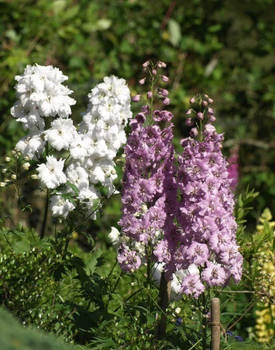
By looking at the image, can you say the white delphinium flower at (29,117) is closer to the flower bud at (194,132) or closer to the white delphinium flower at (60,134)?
the white delphinium flower at (60,134)

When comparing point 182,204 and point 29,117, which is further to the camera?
point 29,117

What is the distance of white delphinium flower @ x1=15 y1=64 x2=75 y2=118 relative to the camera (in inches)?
116

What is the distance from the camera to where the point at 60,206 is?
3.06m

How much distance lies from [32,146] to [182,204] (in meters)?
0.90

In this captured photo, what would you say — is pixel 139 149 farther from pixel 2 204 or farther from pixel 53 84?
pixel 2 204

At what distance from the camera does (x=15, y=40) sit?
598cm

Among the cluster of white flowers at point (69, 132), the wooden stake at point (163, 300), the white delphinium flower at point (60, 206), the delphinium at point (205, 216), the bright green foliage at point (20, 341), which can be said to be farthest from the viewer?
the white delphinium flower at point (60, 206)

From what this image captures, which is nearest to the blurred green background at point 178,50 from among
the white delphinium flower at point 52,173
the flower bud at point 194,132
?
the white delphinium flower at point 52,173

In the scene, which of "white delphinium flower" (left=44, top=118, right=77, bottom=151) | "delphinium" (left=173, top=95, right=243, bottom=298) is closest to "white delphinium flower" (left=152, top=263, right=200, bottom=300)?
"delphinium" (left=173, top=95, right=243, bottom=298)

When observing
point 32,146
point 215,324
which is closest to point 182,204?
point 215,324

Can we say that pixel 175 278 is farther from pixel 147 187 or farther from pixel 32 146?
pixel 32 146

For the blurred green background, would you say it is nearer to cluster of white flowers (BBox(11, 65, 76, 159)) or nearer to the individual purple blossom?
cluster of white flowers (BBox(11, 65, 76, 159))

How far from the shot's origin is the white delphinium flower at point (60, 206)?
305 centimetres

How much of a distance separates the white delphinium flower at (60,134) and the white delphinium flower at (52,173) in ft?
0.25
